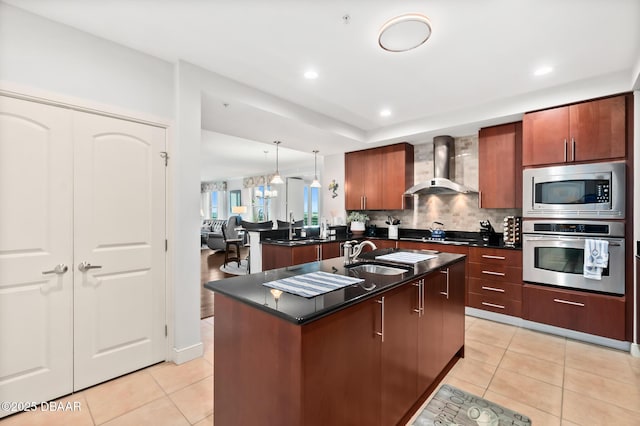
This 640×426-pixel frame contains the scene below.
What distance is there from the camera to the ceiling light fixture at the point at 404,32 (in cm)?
199

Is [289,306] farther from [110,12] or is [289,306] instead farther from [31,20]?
[31,20]

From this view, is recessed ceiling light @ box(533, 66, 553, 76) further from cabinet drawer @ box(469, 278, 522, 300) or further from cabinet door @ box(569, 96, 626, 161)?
cabinet drawer @ box(469, 278, 522, 300)

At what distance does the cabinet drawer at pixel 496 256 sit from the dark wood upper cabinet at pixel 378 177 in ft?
4.52

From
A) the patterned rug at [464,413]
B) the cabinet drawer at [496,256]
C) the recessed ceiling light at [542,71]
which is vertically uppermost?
the recessed ceiling light at [542,71]

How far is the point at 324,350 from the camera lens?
1.24 m

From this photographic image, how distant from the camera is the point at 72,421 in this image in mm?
1872

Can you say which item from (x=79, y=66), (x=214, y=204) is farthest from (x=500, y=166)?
(x=214, y=204)

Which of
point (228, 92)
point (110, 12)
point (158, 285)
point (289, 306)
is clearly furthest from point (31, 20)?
point (289, 306)

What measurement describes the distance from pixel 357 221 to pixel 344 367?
4090 mm

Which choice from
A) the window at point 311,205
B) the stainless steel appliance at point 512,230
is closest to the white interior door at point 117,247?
the stainless steel appliance at point 512,230

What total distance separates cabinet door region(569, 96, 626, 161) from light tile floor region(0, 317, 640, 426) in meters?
1.97

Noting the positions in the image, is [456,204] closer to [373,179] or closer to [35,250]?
[373,179]

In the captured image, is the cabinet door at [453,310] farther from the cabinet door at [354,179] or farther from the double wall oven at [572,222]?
the cabinet door at [354,179]

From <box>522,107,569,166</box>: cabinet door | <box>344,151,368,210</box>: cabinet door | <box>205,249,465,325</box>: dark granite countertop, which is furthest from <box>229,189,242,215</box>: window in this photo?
<box>205,249,465,325</box>: dark granite countertop
